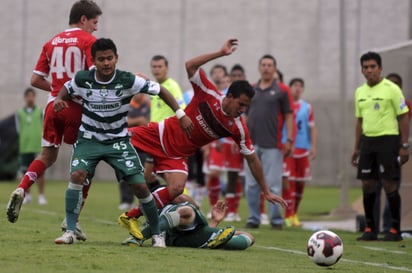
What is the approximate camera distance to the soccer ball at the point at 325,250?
361 inches

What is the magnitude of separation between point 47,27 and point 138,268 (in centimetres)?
2872

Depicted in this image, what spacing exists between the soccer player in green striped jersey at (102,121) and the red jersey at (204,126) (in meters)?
1.34

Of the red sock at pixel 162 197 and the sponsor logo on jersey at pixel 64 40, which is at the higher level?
the sponsor logo on jersey at pixel 64 40

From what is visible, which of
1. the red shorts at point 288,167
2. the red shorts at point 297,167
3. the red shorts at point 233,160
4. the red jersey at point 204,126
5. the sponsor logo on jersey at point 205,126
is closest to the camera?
the red jersey at point 204,126

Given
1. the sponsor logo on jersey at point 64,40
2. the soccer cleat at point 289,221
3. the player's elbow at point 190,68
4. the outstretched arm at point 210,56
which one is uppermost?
the sponsor logo on jersey at point 64,40

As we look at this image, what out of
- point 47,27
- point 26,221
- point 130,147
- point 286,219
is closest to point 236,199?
point 286,219

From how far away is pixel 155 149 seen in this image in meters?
12.0

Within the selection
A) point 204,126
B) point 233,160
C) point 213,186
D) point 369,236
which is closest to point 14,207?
point 204,126

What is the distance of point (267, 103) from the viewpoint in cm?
1590

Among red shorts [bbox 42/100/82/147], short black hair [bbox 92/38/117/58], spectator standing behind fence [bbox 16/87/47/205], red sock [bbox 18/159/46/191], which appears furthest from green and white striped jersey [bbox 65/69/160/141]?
spectator standing behind fence [bbox 16/87/47/205]

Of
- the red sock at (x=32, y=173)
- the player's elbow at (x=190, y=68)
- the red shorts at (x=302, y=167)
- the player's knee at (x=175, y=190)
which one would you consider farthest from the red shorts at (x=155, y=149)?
the red shorts at (x=302, y=167)

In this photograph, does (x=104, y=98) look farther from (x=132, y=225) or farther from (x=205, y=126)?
(x=205, y=126)

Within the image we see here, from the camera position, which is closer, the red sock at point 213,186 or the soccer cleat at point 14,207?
the soccer cleat at point 14,207

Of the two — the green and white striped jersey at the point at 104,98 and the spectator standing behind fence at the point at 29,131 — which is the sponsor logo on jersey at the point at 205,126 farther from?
the spectator standing behind fence at the point at 29,131
